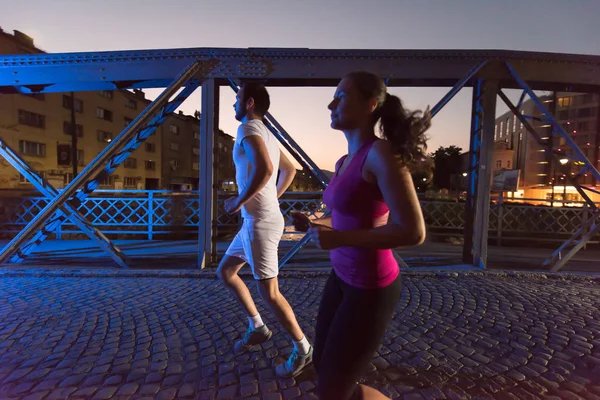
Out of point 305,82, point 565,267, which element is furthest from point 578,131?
point 305,82

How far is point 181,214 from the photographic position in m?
10.0

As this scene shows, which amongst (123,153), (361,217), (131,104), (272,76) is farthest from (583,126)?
(361,217)

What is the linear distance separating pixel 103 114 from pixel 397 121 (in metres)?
40.9

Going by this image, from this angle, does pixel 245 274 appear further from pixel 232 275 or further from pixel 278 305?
pixel 278 305

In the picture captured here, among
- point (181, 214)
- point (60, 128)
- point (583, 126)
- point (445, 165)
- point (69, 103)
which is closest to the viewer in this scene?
point (181, 214)

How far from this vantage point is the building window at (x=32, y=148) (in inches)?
1013

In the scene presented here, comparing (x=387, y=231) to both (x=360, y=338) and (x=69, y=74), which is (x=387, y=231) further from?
(x=69, y=74)

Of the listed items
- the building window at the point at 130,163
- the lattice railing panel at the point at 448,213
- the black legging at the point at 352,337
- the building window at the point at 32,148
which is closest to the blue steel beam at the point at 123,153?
the black legging at the point at 352,337

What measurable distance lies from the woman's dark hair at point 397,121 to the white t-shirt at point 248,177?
1.18 m

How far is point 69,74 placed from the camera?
A: 571 cm

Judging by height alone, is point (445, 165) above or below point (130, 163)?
above

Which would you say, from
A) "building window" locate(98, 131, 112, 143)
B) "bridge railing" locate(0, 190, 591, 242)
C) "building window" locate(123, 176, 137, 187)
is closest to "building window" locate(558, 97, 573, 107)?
"bridge railing" locate(0, 190, 591, 242)

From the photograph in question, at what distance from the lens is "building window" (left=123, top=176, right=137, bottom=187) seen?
39.1 m

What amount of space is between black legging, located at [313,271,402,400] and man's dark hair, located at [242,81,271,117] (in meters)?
1.76
